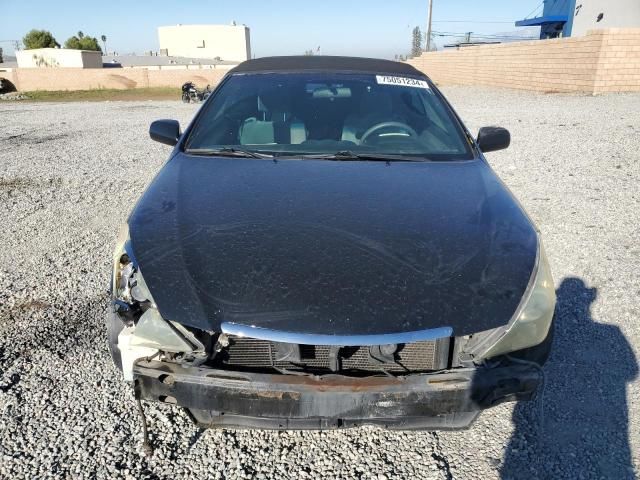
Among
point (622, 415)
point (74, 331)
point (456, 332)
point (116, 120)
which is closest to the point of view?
point (456, 332)

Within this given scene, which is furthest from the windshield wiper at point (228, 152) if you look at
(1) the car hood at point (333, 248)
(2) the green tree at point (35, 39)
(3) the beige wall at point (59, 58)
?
(2) the green tree at point (35, 39)

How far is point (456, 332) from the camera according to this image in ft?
5.22

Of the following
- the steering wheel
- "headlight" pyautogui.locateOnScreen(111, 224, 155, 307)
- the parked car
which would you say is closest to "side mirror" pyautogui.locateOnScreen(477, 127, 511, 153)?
the steering wheel

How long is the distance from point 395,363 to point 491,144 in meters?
2.00

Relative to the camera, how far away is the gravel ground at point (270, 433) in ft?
6.36

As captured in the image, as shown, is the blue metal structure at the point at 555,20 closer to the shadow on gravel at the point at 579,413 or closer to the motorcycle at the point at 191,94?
the motorcycle at the point at 191,94

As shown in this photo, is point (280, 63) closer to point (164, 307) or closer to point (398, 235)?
point (398, 235)

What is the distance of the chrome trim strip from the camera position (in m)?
1.55

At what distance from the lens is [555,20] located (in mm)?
Result: 29375

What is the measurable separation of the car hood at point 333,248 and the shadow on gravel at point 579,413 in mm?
622

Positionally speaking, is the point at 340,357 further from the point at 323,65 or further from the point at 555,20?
the point at 555,20

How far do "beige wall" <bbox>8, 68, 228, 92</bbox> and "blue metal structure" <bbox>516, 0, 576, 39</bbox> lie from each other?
20550mm

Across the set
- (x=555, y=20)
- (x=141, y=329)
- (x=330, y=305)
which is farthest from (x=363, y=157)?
(x=555, y=20)

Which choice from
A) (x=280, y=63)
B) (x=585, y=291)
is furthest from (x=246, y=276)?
(x=585, y=291)
